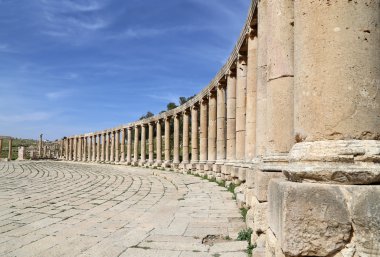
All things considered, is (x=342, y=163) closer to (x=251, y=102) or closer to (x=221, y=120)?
(x=251, y=102)

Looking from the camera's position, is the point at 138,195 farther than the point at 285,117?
Yes

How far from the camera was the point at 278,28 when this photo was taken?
4.87 meters

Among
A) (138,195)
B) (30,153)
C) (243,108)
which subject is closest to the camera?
(138,195)

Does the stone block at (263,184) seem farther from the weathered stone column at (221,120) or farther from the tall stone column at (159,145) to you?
the tall stone column at (159,145)

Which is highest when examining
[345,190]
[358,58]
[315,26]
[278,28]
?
[278,28]

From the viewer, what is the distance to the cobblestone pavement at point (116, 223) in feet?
17.0

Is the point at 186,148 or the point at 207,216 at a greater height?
the point at 186,148

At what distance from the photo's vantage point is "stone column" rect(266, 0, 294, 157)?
483cm

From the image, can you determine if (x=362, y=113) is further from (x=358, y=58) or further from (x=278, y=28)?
(x=278, y=28)

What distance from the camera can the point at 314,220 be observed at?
107 inches

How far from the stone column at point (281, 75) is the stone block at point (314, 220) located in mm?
2189

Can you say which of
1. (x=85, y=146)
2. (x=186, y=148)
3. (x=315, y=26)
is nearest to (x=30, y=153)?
(x=85, y=146)

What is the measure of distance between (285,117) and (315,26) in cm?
207

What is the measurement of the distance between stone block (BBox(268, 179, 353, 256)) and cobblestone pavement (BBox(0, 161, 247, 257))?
7.22ft
